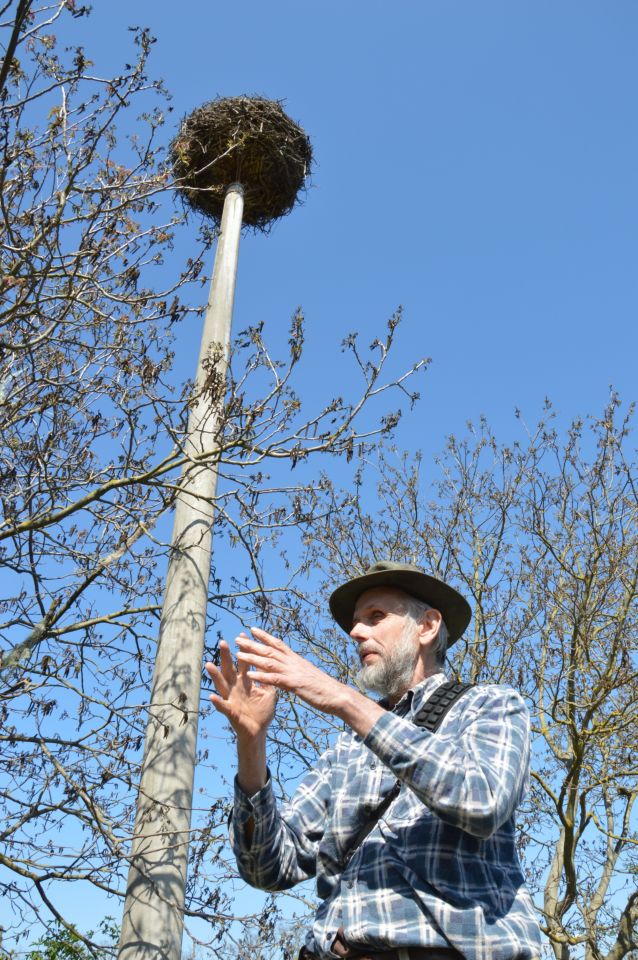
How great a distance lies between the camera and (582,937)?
8438 millimetres

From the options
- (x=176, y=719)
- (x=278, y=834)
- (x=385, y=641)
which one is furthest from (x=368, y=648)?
(x=176, y=719)

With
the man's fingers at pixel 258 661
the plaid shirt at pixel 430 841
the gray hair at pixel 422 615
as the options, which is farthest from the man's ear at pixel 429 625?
the man's fingers at pixel 258 661

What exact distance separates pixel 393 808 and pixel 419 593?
0.71 metres

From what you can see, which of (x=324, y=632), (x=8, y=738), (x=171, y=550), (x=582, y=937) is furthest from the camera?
(x=324, y=632)

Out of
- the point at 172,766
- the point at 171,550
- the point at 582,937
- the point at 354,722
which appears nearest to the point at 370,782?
the point at 354,722

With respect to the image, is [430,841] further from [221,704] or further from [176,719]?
[176,719]

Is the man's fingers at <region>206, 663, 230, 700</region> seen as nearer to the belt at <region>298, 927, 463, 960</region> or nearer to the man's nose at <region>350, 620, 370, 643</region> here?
the man's nose at <region>350, 620, 370, 643</region>

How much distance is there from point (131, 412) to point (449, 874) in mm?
3688

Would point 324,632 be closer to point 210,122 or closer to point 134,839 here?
point 210,122

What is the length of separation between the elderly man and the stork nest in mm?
5851

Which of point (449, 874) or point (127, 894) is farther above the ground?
point (127, 894)

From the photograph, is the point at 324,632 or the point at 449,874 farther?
the point at 324,632

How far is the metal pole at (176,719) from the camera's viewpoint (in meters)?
4.06

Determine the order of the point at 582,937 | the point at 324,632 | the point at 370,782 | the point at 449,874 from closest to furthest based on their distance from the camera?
the point at 449,874, the point at 370,782, the point at 582,937, the point at 324,632
